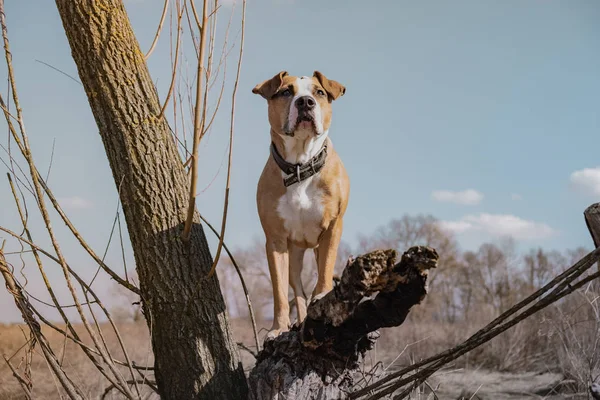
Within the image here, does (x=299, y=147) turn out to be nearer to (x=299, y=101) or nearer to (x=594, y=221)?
(x=299, y=101)

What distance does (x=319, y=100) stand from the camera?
3600 mm

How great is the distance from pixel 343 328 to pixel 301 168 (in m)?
1.08

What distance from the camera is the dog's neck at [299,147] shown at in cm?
359

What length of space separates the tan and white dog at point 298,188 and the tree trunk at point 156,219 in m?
0.44

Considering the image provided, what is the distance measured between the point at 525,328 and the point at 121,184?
8551mm

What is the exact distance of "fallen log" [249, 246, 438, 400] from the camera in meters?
2.56

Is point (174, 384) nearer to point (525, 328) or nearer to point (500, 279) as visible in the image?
point (525, 328)

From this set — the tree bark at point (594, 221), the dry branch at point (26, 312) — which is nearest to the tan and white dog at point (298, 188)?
the dry branch at point (26, 312)

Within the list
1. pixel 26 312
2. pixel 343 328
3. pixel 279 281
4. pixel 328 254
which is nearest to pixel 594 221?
pixel 343 328

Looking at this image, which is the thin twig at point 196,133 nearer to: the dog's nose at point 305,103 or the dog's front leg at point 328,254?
the dog's nose at point 305,103

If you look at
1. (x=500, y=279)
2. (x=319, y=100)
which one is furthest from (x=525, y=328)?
(x=319, y=100)

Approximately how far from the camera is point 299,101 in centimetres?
348

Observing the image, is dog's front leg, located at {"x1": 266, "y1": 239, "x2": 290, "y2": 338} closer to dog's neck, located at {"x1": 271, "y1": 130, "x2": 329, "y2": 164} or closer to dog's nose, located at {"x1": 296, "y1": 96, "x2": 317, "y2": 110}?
dog's neck, located at {"x1": 271, "y1": 130, "x2": 329, "y2": 164}

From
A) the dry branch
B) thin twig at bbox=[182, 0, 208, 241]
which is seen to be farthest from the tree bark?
the dry branch
